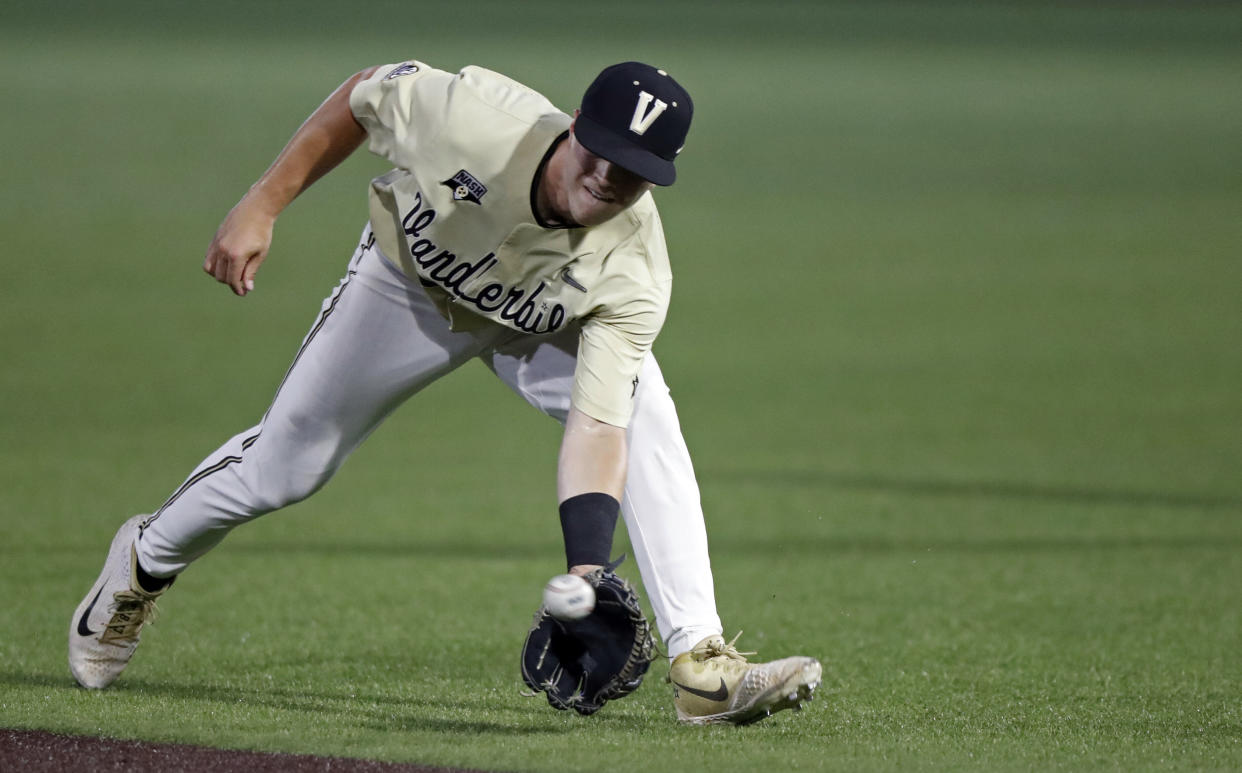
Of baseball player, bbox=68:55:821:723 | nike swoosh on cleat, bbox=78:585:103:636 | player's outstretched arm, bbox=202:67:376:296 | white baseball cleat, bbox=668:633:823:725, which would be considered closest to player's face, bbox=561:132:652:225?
baseball player, bbox=68:55:821:723

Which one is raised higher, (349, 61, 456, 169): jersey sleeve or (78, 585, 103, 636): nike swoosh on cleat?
(349, 61, 456, 169): jersey sleeve

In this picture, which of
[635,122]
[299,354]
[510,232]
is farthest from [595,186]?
[299,354]

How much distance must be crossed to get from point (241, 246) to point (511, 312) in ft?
2.28

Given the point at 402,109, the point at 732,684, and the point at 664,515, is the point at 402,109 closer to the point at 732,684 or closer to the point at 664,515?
the point at 664,515

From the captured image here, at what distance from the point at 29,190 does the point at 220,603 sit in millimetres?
16112

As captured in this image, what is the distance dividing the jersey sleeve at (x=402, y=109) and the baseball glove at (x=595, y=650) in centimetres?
120

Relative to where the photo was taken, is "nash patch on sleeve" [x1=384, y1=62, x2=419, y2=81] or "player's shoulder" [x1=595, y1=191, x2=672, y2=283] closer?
"player's shoulder" [x1=595, y1=191, x2=672, y2=283]

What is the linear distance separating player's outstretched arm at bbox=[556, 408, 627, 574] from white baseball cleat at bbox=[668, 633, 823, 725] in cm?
54

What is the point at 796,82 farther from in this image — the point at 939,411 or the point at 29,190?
the point at 939,411

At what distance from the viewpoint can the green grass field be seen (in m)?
4.99

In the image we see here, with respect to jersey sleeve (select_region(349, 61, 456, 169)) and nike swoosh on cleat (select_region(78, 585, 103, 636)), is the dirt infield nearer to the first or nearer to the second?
nike swoosh on cleat (select_region(78, 585, 103, 636))

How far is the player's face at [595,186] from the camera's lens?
4055 millimetres

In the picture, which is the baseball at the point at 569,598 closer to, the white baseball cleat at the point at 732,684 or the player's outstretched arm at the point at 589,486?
the player's outstretched arm at the point at 589,486

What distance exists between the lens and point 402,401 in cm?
473
